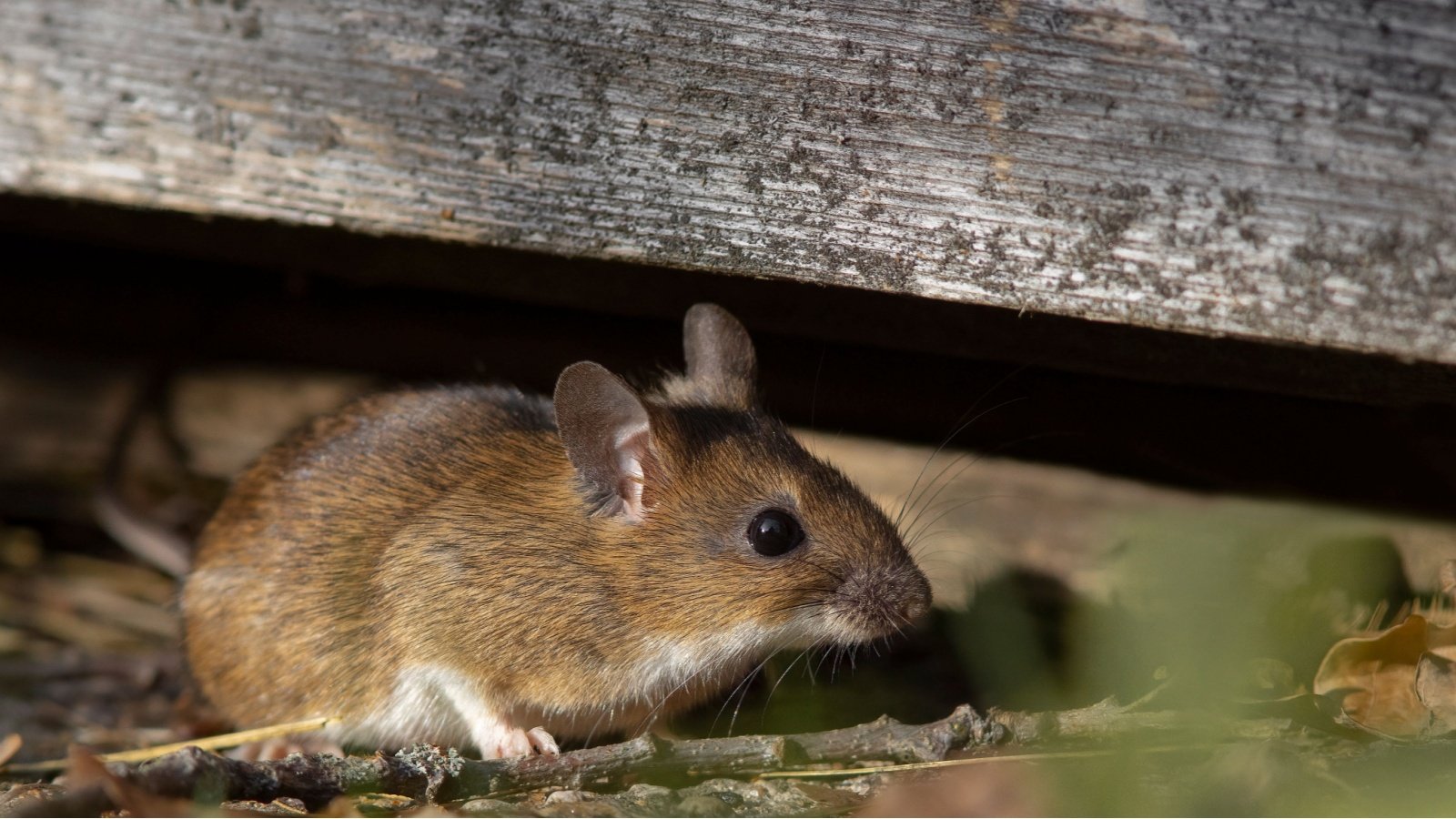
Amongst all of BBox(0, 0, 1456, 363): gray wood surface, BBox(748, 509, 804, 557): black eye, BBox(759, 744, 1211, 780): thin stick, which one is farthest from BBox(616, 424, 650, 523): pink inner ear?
BBox(759, 744, 1211, 780): thin stick

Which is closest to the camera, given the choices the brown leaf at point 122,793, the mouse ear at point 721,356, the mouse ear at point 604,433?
the brown leaf at point 122,793

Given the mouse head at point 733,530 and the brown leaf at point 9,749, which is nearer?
the mouse head at point 733,530

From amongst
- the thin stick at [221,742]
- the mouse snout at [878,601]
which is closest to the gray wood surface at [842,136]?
the mouse snout at [878,601]

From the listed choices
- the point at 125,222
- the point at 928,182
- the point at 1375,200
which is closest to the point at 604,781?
the point at 928,182

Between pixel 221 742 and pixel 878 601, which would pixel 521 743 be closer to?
pixel 221 742

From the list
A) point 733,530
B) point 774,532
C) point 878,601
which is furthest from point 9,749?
point 878,601

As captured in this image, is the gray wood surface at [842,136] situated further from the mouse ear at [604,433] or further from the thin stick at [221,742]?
the thin stick at [221,742]
